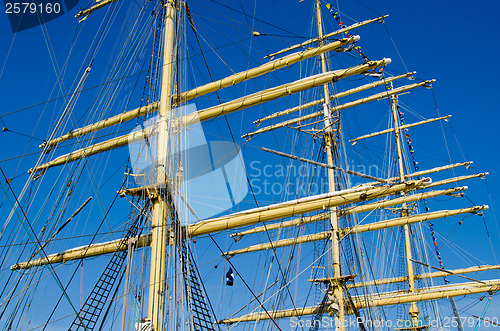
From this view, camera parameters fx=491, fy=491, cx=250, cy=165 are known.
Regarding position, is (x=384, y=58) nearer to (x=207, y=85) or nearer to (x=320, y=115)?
(x=207, y=85)

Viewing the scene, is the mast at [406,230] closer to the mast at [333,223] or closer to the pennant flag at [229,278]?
the mast at [333,223]

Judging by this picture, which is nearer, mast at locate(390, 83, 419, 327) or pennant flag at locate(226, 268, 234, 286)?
pennant flag at locate(226, 268, 234, 286)

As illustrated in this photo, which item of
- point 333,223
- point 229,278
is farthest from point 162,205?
point 333,223

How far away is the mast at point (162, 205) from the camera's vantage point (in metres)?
13.1

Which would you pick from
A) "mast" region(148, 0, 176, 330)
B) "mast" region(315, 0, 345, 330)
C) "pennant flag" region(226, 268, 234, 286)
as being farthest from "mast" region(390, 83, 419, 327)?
"mast" region(148, 0, 176, 330)

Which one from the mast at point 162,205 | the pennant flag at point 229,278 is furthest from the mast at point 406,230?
the mast at point 162,205

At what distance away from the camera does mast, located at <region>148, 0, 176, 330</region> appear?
1312cm

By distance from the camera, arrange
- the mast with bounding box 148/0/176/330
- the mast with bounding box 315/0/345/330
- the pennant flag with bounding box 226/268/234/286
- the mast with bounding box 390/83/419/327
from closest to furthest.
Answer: the mast with bounding box 148/0/176/330
the pennant flag with bounding box 226/268/234/286
the mast with bounding box 315/0/345/330
the mast with bounding box 390/83/419/327

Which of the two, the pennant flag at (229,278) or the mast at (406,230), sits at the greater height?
the mast at (406,230)

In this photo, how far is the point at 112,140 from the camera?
18.6 m

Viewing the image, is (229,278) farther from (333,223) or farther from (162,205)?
(162,205)

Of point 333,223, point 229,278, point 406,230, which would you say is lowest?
point 229,278

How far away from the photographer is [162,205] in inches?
592

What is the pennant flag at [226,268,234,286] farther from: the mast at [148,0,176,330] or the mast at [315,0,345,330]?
the mast at [148,0,176,330]
